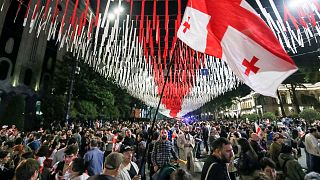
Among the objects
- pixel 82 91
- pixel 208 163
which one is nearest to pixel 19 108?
pixel 82 91

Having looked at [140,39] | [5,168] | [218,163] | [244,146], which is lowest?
[5,168]

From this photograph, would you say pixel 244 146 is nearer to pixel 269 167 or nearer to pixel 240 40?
pixel 269 167

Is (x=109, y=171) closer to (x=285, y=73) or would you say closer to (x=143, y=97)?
(x=285, y=73)

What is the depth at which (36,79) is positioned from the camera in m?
27.3

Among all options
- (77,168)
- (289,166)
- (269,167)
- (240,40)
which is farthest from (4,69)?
(289,166)

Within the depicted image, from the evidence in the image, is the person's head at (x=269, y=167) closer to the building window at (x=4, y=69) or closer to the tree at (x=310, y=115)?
the building window at (x=4, y=69)

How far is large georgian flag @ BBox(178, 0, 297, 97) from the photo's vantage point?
3836 millimetres

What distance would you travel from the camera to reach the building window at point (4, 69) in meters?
22.2

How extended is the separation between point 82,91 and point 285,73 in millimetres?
28278

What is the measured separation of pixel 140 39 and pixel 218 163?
2523 cm

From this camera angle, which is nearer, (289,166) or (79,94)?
(289,166)

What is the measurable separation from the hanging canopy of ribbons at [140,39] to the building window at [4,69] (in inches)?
186

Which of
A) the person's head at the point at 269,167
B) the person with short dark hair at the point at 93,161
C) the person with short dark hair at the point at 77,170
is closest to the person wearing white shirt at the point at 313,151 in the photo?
the person's head at the point at 269,167

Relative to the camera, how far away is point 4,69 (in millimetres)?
22531
